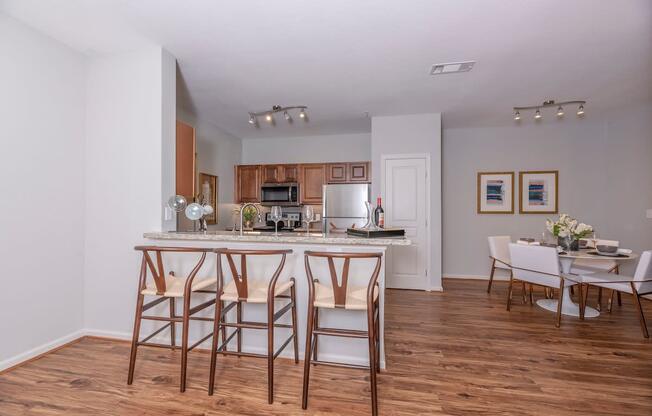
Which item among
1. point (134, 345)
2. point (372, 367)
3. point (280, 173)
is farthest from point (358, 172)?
point (134, 345)

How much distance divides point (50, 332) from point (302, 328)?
6.83 ft

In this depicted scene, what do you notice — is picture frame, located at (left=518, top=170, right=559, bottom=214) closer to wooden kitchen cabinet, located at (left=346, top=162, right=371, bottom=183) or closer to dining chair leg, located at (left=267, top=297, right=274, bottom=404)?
wooden kitchen cabinet, located at (left=346, top=162, right=371, bottom=183)

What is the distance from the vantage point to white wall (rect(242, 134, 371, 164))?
5758 millimetres

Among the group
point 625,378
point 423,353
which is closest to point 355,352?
point 423,353

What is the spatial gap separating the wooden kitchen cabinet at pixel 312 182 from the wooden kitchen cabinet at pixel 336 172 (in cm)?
9

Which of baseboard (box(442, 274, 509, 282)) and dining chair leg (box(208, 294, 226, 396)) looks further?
A: baseboard (box(442, 274, 509, 282))

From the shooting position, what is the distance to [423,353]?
262cm

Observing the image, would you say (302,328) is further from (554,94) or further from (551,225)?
(554,94)

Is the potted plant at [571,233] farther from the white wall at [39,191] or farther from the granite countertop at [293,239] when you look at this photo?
the white wall at [39,191]

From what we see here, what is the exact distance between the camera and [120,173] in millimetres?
2832

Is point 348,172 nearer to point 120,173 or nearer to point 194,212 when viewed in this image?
point 194,212

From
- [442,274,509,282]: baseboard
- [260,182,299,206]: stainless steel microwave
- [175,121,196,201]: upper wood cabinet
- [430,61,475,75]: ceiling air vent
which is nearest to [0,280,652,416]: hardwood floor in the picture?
[175,121,196,201]: upper wood cabinet

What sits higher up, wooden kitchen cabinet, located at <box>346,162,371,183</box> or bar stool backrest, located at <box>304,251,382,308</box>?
wooden kitchen cabinet, located at <box>346,162,371,183</box>

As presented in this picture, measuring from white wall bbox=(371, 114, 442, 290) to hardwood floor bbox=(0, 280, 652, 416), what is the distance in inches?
65.6
